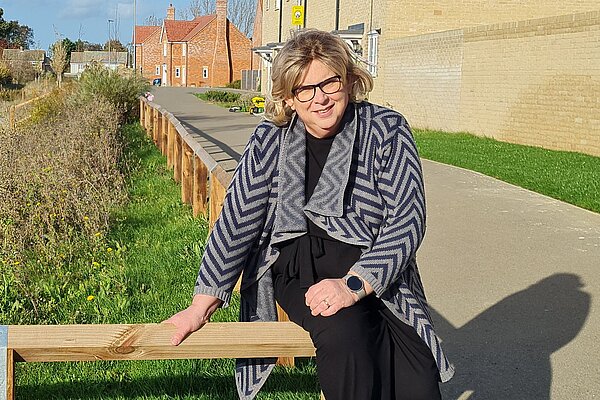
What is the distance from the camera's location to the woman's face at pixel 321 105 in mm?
3051

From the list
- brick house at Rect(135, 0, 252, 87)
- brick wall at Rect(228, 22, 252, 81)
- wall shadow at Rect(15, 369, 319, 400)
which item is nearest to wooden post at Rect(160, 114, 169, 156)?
wall shadow at Rect(15, 369, 319, 400)

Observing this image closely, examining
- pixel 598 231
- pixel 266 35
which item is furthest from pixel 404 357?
pixel 266 35

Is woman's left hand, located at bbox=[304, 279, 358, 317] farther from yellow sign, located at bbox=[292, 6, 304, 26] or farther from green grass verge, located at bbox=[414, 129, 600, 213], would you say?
yellow sign, located at bbox=[292, 6, 304, 26]

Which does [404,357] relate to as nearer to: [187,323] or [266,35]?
[187,323]

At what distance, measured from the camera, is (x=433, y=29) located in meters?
27.9

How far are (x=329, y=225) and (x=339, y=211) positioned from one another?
0.22 ft

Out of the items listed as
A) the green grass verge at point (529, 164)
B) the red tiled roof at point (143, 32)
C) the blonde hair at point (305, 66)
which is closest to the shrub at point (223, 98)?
the green grass verge at point (529, 164)

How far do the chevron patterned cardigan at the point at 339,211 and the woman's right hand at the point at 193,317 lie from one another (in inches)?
1.4

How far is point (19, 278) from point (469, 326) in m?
3.15

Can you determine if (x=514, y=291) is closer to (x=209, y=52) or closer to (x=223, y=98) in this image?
(x=223, y=98)

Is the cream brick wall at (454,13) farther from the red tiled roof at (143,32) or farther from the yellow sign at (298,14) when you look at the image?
the red tiled roof at (143,32)

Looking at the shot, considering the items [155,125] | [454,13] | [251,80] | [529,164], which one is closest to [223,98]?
[454,13]

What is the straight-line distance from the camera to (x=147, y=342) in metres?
2.73

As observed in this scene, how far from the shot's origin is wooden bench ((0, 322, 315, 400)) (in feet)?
8.49
